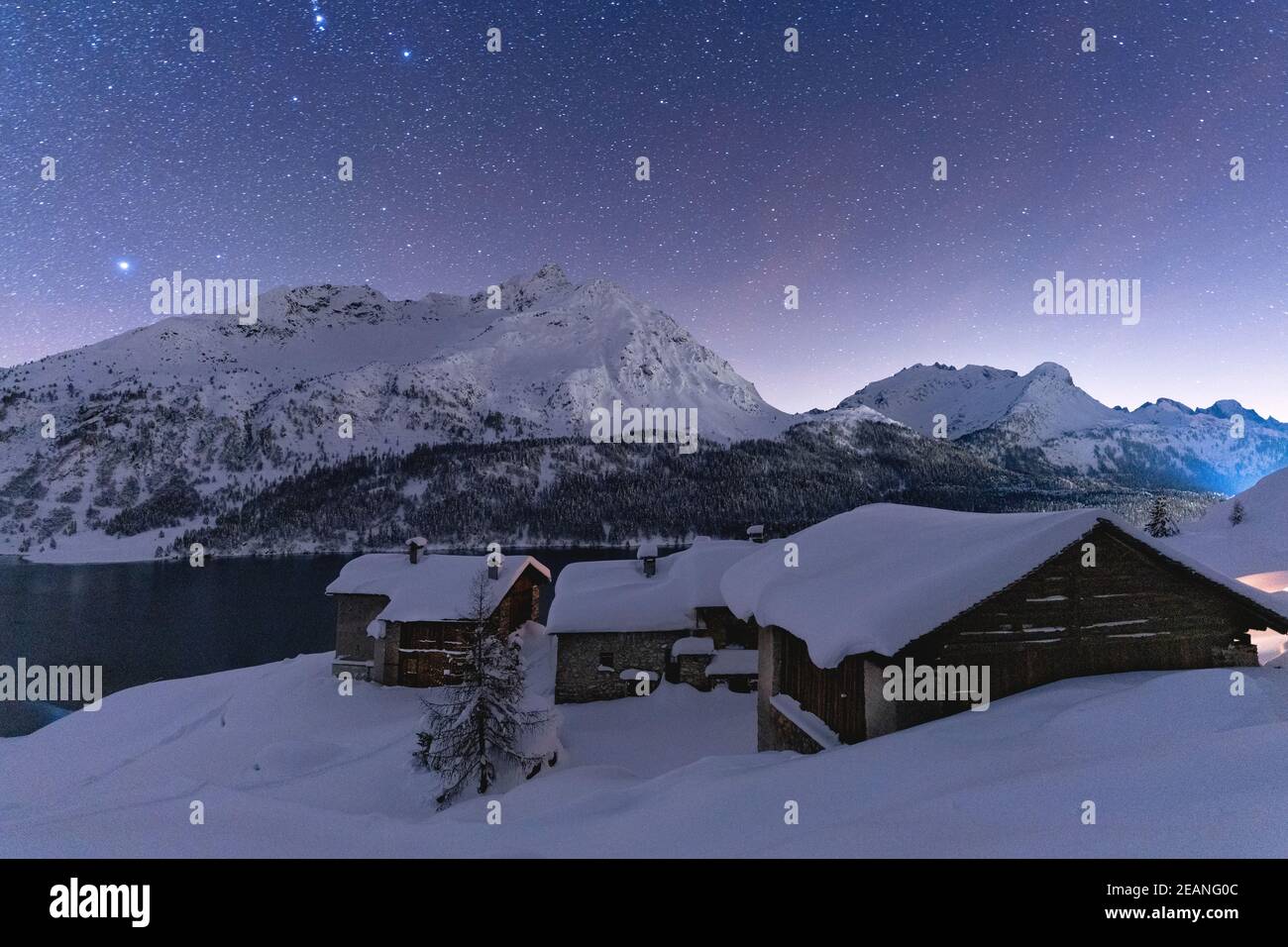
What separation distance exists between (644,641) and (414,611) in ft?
46.5

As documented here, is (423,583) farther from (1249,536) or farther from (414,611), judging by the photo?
(1249,536)

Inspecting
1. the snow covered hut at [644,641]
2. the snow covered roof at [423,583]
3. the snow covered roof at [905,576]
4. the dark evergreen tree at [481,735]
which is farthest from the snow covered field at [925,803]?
the snow covered roof at [423,583]

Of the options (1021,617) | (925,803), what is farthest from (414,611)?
(925,803)

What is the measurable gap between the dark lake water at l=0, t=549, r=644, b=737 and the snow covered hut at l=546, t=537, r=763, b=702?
1513 inches

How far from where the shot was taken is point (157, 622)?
69812mm

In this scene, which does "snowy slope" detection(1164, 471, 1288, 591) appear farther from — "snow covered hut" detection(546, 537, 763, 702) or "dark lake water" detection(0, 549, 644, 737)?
"dark lake water" detection(0, 549, 644, 737)

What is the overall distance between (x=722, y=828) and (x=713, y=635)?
22.8 meters

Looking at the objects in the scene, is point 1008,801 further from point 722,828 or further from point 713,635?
point 713,635

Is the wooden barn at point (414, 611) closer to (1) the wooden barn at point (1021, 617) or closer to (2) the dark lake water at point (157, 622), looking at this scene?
(2) the dark lake water at point (157, 622)

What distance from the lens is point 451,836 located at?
26.3 feet

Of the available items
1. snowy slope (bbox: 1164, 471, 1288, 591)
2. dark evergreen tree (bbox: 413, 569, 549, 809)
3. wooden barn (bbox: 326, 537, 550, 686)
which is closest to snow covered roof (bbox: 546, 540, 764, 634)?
wooden barn (bbox: 326, 537, 550, 686)

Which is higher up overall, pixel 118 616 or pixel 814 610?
pixel 814 610
